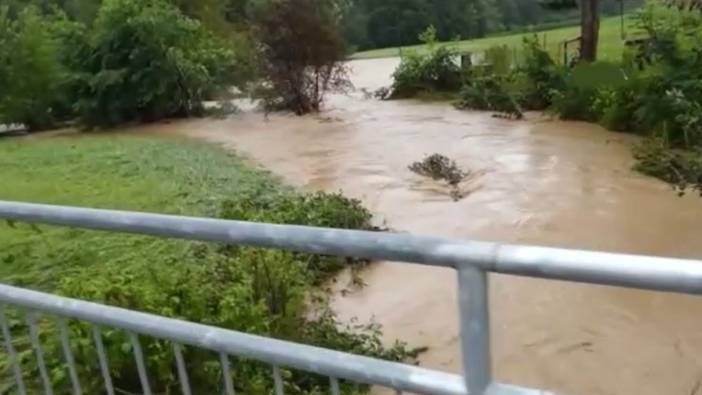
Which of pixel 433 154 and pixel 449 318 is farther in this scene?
pixel 433 154

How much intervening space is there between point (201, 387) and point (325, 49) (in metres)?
9.44

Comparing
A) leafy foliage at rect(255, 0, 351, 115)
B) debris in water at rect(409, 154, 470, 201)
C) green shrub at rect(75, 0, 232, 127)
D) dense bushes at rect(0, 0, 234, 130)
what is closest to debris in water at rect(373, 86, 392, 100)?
leafy foliage at rect(255, 0, 351, 115)

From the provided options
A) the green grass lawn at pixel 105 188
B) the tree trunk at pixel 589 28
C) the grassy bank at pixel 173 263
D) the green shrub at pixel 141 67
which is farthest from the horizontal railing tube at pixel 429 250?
the green shrub at pixel 141 67

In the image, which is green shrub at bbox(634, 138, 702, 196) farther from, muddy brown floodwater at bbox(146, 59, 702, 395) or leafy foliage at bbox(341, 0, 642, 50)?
leafy foliage at bbox(341, 0, 642, 50)

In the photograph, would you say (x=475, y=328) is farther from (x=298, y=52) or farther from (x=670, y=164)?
(x=298, y=52)

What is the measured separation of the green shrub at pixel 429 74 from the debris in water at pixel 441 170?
5.76 m

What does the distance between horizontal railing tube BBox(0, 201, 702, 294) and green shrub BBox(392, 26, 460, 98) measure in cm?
1227

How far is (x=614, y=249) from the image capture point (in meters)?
5.18

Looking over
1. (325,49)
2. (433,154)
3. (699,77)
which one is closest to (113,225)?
(433,154)

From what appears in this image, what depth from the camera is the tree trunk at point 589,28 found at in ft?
38.7

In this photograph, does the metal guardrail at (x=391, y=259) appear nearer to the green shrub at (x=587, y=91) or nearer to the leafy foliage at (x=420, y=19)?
the green shrub at (x=587, y=91)

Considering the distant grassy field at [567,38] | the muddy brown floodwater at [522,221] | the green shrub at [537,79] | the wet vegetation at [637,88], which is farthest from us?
the distant grassy field at [567,38]

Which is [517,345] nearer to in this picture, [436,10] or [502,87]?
[502,87]

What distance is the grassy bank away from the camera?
2773mm
